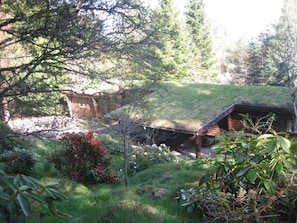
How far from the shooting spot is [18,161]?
8266 mm

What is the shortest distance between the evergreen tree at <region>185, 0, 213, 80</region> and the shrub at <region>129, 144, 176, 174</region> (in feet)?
73.8

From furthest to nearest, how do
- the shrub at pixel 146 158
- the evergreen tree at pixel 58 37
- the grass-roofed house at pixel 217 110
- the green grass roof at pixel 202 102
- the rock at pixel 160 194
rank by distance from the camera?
the green grass roof at pixel 202 102 < the grass-roofed house at pixel 217 110 < the shrub at pixel 146 158 < the rock at pixel 160 194 < the evergreen tree at pixel 58 37

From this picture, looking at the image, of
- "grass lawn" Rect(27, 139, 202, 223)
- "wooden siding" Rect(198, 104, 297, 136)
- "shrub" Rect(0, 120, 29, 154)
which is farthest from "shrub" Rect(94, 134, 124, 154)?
"shrub" Rect(0, 120, 29, 154)

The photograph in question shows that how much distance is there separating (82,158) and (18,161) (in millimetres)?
2004

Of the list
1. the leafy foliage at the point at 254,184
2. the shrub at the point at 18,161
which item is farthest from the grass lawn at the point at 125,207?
the shrub at the point at 18,161

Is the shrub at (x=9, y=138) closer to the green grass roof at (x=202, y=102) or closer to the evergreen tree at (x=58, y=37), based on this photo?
the evergreen tree at (x=58, y=37)

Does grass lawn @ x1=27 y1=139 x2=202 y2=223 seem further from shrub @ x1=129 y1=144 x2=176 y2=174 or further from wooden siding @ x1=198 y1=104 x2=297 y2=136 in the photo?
wooden siding @ x1=198 y1=104 x2=297 y2=136

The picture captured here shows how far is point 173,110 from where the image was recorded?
1748 cm

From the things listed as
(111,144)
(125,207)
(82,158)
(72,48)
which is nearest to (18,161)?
(82,158)

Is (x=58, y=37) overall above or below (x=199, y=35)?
below

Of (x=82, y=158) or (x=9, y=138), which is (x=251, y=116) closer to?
(x=82, y=158)

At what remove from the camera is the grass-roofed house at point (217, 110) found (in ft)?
49.8

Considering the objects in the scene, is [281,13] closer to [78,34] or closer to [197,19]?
[197,19]

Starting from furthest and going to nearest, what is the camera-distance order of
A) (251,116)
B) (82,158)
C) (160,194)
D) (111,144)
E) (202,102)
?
(202,102) → (251,116) → (111,144) → (82,158) → (160,194)
